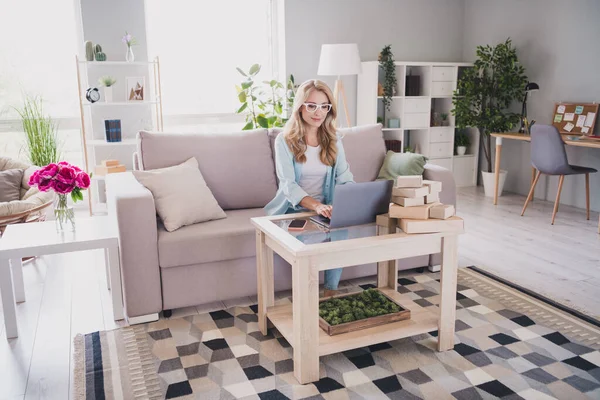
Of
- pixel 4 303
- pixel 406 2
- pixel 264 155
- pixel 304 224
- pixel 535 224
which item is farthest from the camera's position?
pixel 406 2

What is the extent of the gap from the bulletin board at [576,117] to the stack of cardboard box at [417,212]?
3266 millimetres

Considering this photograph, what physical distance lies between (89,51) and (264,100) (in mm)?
1833

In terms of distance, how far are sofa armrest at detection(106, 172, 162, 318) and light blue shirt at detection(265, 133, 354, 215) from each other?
63 cm

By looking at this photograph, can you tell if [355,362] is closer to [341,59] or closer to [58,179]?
[58,179]

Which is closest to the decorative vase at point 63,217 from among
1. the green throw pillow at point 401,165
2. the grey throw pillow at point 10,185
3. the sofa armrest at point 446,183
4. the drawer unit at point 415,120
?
the grey throw pillow at point 10,185

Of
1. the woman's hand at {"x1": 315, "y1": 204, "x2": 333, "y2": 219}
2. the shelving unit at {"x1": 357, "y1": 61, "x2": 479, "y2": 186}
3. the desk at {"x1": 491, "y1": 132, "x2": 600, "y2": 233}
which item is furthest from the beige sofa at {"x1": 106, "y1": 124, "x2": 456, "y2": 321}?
the shelving unit at {"x1": 357, "y1": 61, "x2": 479, "y2": 186}

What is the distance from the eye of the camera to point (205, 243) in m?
2.62

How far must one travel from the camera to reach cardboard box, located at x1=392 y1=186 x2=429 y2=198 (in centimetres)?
212

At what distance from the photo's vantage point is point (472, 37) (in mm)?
6191

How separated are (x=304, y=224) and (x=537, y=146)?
3.05 metres

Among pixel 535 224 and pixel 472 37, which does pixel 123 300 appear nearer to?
pixel 535 224

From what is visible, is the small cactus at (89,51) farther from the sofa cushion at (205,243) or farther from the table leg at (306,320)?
the table leg at (306,320)

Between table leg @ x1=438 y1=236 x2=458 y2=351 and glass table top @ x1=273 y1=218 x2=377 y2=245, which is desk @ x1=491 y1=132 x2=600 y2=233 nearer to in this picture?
table leg @ x1=438 y1=236 x2=458 y2=351

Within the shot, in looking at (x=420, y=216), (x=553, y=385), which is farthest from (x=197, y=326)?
(x=553, y=385)
